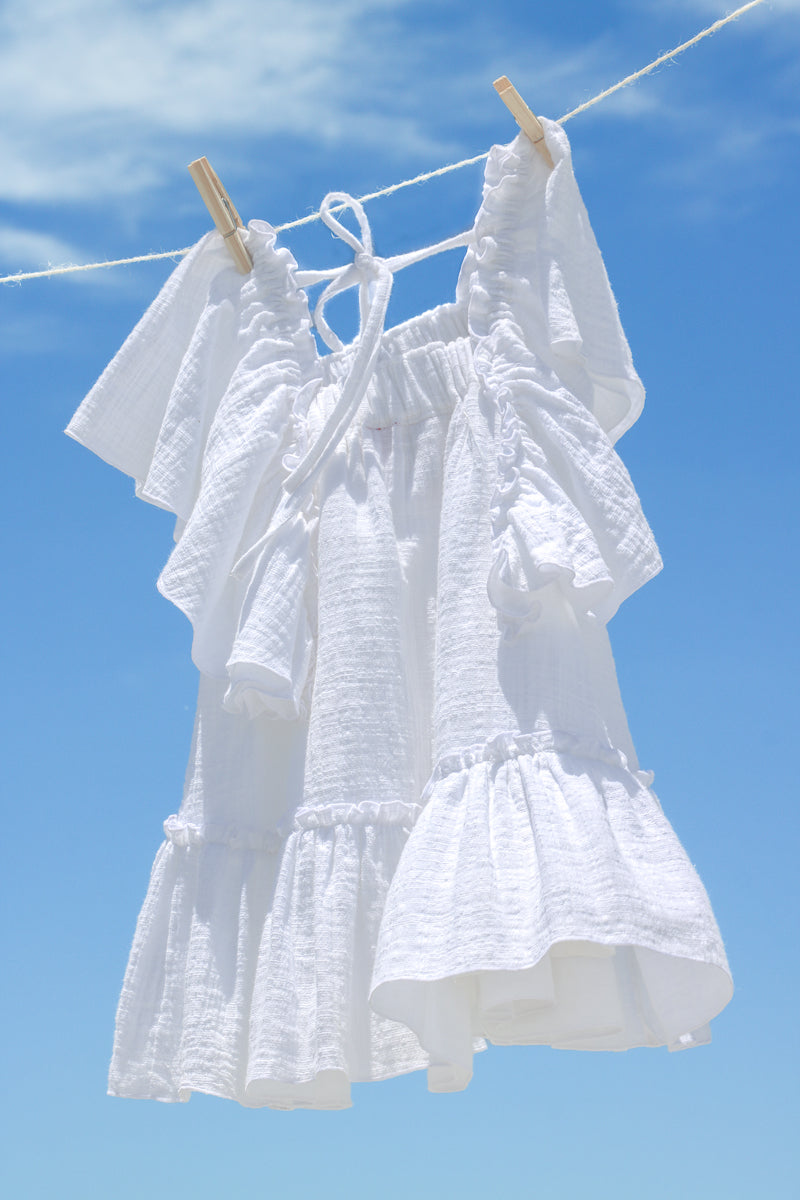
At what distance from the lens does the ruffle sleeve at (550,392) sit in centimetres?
109

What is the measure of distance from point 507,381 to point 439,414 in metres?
0.12

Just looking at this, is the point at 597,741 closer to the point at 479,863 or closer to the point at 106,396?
the point at 479,863

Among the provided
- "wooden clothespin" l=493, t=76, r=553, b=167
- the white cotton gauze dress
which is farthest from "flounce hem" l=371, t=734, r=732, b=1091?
"wooden clothespin" l=493, t=76, r=553, b=167

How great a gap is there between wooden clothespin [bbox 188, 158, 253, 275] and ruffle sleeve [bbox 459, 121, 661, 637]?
240 mm

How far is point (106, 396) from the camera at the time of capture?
1.36 metres

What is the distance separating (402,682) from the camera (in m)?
1.18

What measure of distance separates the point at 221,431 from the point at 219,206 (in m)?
0.23

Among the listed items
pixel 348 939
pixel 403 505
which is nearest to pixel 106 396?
pixel 403 505

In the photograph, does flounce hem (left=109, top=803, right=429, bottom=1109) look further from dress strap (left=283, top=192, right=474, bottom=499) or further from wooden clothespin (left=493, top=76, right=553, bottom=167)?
wooden clothespin (left=493, top=76, right=553, bottom=167)

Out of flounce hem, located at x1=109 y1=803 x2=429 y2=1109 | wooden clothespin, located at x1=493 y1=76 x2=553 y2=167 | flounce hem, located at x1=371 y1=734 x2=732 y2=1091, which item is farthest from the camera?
wooden clothespin, located at x1=493 y1=76 x2=553 y2=167

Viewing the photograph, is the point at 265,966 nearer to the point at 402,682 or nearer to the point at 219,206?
the point at 402,682

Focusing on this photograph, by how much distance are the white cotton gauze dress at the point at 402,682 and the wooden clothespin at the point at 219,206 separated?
2cm

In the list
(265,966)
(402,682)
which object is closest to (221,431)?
(402,682)

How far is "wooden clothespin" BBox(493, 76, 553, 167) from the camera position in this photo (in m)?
1.21
